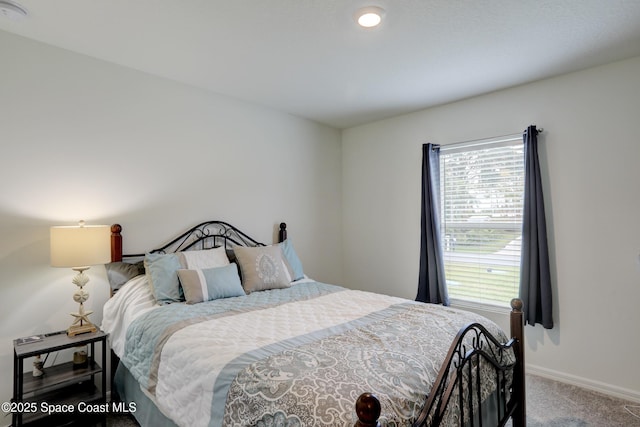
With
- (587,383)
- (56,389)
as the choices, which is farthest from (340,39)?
(587,383)

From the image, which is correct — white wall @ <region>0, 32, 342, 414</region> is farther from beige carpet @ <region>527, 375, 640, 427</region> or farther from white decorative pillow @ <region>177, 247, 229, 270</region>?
beige carpet @ <region>527, 375, 640, 427</region>

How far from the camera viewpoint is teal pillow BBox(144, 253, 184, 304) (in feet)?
7.68

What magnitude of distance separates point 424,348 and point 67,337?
2.12 metres

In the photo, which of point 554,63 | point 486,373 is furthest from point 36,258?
point 554,63

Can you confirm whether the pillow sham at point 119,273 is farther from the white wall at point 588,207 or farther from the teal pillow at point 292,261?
the white wall at point 588,207

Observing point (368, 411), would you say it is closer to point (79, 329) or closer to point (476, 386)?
point (476, 386)

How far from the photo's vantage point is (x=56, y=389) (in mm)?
2139

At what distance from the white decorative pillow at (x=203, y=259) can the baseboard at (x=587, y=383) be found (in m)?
2.78

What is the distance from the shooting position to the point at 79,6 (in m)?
1.95

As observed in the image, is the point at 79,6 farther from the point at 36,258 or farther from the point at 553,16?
the point at 553,16

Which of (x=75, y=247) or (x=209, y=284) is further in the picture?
(x=209, y=284)

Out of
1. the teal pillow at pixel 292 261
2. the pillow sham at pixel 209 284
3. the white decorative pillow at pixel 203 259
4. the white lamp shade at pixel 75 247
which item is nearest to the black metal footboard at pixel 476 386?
the pillow sham at pixel 209 284

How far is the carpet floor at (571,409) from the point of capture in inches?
87.8

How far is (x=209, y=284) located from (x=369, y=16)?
2014 mm
